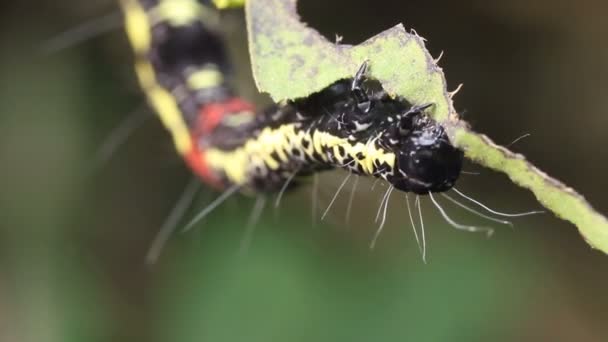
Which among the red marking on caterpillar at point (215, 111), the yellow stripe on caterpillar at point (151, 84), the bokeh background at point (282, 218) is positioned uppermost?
the yellow stripe on caterpillar at point (151, 84)

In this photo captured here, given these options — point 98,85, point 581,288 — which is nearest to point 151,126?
point 98,85

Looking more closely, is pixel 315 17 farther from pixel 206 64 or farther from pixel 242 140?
pixel 242 140

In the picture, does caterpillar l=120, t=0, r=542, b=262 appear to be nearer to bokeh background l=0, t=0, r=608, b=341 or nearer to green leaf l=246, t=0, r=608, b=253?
green leaf l=246, t=0, r=608, b=253

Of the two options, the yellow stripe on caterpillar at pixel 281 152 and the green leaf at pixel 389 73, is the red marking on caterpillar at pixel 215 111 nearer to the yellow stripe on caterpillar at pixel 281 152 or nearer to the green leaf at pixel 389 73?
the yellow stripe on caterpillar at pixel 281 152

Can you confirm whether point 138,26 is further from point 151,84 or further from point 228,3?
point 228,3

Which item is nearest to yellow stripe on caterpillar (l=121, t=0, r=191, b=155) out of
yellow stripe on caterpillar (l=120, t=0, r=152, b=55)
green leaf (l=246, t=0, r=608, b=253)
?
yellow stripe on caterpillar (l=120, t=0, r=152, b=55)

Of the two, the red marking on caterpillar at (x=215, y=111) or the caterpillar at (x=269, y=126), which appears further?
the red marking on caterpillar at (x=215, y=111)

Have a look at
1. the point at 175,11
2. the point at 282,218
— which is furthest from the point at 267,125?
the point at 282,218

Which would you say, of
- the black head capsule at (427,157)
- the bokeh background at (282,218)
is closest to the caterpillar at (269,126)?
the black head capsule at (427,157)
